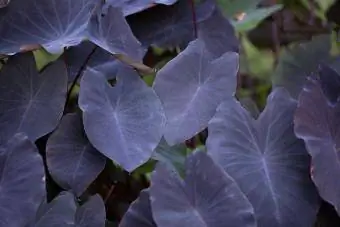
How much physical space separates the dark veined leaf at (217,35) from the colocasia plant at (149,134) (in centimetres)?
15

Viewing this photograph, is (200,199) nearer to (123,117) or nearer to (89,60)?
(123,117)

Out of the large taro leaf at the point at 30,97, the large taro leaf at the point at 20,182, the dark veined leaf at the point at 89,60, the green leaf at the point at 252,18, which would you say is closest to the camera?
the large taro leaf at the point at 20,182

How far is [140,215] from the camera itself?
861 mm

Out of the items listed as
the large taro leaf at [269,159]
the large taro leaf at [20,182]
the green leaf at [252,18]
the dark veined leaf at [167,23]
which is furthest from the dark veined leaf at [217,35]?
the large taro leaf at [20,182]

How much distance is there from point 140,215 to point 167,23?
1.34ft

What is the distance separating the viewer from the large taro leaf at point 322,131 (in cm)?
85

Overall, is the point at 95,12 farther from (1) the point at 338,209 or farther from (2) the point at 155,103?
(1) the point at 338,209

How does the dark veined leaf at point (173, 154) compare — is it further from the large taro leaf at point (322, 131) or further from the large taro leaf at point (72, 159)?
the large taro leaf at point (322, 131)

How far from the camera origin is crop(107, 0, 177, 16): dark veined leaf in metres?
1.00

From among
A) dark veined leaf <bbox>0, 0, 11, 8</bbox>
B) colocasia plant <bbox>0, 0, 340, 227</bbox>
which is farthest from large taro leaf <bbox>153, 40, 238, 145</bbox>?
dark veined leaf <bbox>0, 0, 11, 8</bbox>

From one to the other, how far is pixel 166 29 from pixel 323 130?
0.38 metres

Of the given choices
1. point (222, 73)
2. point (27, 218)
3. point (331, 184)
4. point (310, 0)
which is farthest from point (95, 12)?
point (310, 0)

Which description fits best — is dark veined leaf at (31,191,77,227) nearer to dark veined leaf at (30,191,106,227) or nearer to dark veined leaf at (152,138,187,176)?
dark veined leaf at (30,191,106,227)

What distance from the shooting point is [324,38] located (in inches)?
45.3
